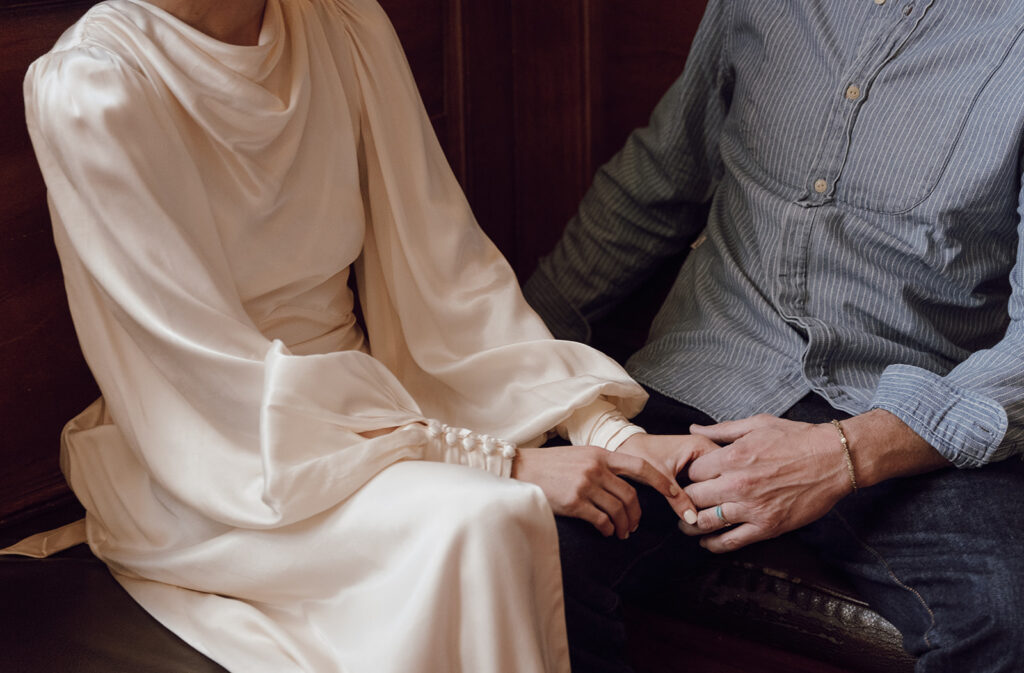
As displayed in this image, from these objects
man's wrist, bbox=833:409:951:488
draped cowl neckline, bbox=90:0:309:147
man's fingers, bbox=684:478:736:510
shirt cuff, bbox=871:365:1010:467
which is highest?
draped cowl neckline, bbox=90:0:309:147

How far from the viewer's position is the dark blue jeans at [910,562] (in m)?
1.31

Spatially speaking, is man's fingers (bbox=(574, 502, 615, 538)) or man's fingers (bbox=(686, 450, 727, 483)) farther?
man's fingers (bbox=(686, 450, 727, 483))

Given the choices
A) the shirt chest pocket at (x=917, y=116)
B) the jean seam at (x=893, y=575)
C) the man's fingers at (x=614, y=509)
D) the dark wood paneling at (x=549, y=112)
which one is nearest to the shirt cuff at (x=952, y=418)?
the jean seam at (x=893, y=575)

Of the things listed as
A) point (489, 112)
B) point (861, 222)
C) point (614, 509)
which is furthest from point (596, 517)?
point (489, 112)

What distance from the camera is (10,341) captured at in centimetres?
145

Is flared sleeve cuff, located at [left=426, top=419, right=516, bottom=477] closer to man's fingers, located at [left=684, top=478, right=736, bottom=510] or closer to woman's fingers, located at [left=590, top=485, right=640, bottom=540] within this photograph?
woman's fingers, located at [left=590, top=485, right=640, bottom=540]

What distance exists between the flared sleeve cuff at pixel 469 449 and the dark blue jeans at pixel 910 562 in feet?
0.58

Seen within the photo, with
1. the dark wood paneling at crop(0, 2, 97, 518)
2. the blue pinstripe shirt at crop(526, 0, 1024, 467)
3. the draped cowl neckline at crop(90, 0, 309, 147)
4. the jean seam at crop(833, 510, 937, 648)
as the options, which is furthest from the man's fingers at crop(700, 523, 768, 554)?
the dark wood paneling at crop(0, 2, 97, 518)

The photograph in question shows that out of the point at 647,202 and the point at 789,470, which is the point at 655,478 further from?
the point at 647,202

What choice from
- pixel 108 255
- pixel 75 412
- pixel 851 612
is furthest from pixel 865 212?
pixel 75 412

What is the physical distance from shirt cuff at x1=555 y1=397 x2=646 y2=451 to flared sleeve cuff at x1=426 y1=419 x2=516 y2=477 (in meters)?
0.19

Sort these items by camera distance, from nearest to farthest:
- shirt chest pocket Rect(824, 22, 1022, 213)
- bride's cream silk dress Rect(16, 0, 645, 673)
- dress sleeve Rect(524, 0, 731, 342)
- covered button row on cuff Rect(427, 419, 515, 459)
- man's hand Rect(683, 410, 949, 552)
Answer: bride's cream silk dress Rect(16, 0, 645, 673) < covered button row on cuff Rect(427, 419, 515, 459) < man's hand Rect(683, 410, 949, 552) < shirt chest pocket Rect(824, 22, 1022, 213) < dress sleeve Rect(524, 0, 731, 342)

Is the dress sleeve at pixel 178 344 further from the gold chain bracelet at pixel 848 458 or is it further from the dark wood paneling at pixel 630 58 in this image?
the dark wood paneling at pixel 630 58

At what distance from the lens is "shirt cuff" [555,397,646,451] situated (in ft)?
4.75
